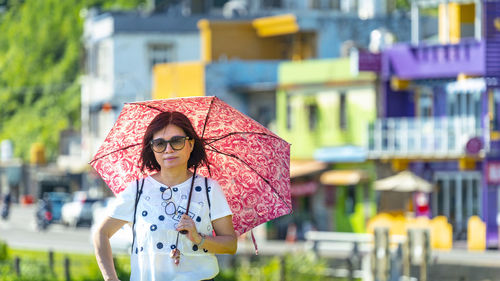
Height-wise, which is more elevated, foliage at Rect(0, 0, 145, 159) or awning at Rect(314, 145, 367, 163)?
foliage at Rect(0, 0, 145, 159)

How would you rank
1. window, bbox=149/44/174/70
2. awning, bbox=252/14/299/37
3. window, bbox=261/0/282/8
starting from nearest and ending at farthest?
awning, bbox=252/14/299/37
window, bbox=149/44/174/70
window, bbox=261/0/282/8

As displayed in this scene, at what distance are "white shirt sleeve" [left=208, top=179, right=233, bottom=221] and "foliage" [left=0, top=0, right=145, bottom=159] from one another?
9384 centimetres

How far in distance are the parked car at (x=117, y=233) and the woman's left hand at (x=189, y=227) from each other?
36 centimetres

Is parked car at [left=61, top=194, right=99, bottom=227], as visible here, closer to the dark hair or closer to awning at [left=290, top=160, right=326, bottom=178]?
awning at [left=290, top=160, right=326, bottom=178]

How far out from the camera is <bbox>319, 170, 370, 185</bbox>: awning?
160ft

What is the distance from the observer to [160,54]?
64.6 metres

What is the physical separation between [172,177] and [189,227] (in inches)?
13.0

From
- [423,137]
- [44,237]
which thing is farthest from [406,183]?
[44,237]

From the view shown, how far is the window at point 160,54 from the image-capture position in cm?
6450

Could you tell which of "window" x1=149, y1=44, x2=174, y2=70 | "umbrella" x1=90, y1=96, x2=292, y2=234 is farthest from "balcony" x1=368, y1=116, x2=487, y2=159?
"umbrella" x1=90, y1=96, x2=292, y2=234

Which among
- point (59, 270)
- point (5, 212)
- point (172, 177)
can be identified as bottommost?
point (5, 212)

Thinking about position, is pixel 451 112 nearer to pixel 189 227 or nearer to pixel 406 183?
pixel 406 183

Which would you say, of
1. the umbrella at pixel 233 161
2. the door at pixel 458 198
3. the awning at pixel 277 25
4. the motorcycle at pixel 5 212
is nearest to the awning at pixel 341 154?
the door at pixel 458 198

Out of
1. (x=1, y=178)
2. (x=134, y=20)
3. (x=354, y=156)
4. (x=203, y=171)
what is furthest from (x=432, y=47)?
(x=1, y=178)
